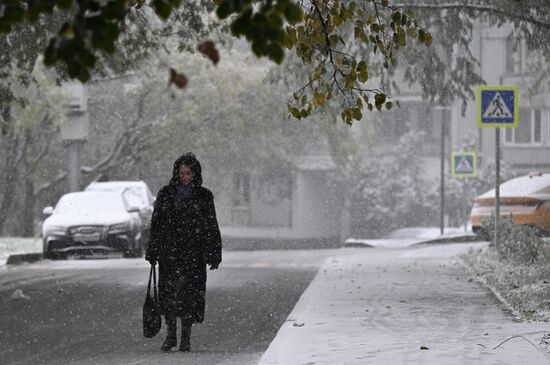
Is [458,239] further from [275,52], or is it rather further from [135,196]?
[275,52]

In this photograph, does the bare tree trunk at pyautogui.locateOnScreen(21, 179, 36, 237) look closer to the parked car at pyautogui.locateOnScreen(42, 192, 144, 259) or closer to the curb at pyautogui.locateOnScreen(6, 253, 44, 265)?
the parked car at pyautogui.locateOnScreen(42, 192, 144, 259)

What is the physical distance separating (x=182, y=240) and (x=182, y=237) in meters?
0.03

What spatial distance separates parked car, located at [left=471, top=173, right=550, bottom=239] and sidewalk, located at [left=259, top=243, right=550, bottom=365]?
6090 millimetres

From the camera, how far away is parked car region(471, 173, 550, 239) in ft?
86.6

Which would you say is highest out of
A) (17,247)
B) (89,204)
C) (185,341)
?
(89,204)

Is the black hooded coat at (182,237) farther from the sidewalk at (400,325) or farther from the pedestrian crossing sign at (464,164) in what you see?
the pedestrian crossing sign at (464,164)

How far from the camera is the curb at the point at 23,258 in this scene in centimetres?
2599

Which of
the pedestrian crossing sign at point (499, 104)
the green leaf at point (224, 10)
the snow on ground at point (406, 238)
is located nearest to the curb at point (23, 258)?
the pedestrian crossing sign at point (499, 104)

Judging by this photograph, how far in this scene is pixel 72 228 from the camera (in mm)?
26875

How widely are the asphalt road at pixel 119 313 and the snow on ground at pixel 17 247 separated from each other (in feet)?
12.8

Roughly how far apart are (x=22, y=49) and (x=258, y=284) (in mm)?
5256

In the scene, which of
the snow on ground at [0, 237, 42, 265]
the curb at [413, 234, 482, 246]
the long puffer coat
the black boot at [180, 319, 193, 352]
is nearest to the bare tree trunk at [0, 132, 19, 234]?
the snow on ground at [0, 237, 42, 265]

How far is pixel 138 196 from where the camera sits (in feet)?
102

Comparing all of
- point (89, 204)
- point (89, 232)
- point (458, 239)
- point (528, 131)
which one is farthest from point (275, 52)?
point (528, 131)
